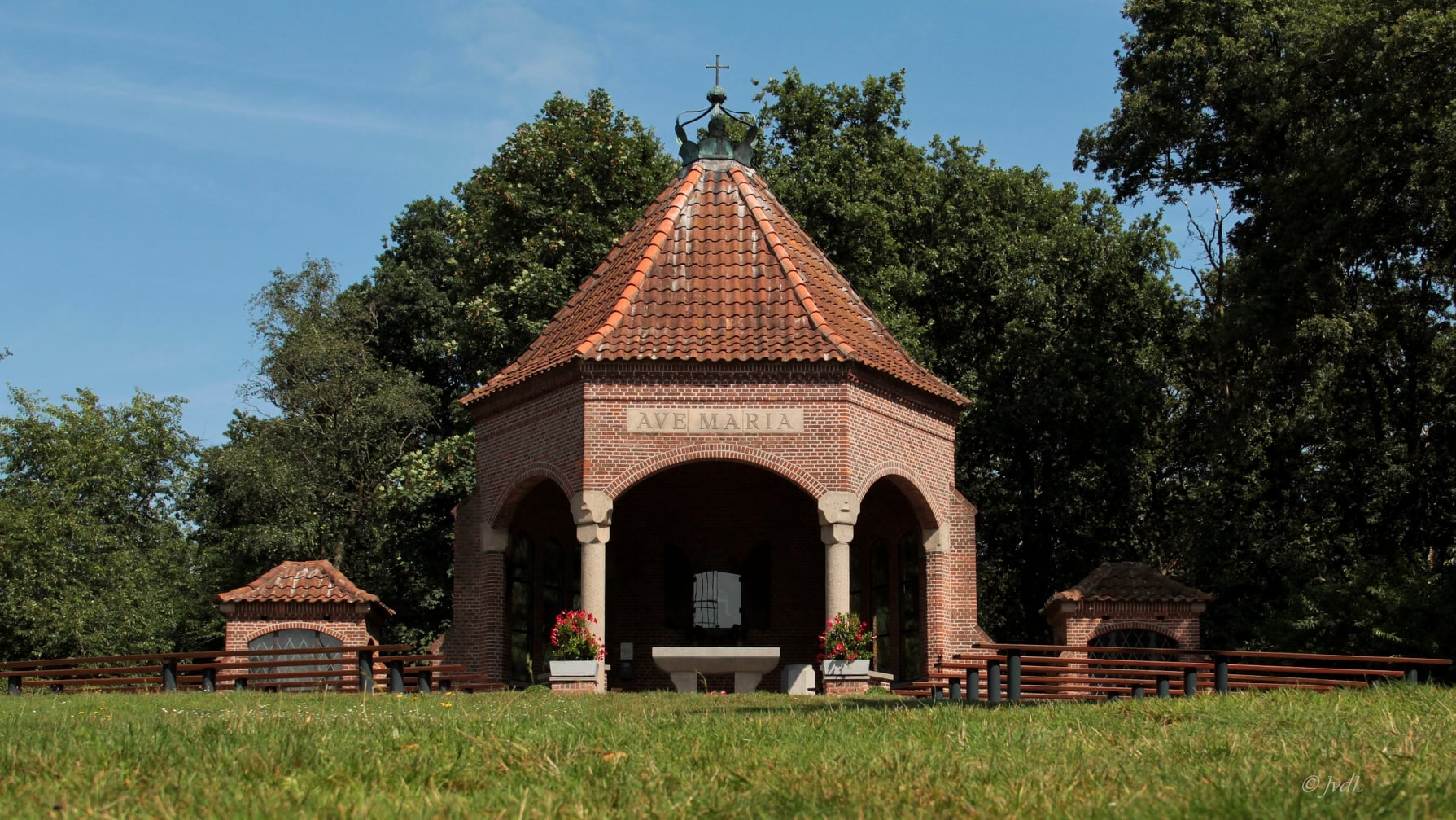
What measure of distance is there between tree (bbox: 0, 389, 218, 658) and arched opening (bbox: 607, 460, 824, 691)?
18.6m

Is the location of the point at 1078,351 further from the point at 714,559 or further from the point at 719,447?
the point at 719,447

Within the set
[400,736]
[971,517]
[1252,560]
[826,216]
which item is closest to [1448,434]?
[1252,560]

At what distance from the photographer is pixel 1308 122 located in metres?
26.7

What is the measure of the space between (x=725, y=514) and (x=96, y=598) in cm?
2135

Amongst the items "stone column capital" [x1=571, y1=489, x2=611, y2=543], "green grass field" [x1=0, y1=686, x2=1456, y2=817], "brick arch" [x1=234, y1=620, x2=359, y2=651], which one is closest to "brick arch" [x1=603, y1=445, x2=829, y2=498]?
"stone column capital" [x1=571, y1=489, x2=611, y2=543]

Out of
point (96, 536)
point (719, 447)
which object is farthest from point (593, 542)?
point (96, 536)

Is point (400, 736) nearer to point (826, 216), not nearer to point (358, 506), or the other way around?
point (826, 216)

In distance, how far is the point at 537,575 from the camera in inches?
968

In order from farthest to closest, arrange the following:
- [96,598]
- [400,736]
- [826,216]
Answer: [96,598]
[826,216]
[400,736]

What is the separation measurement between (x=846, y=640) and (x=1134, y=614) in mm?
5416

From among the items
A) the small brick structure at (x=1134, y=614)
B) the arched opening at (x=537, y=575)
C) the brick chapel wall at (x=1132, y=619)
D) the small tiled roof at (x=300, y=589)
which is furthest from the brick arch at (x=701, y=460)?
the small tiled roof at (x=300, y=589)

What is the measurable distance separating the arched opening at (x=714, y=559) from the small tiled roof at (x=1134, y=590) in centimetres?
461

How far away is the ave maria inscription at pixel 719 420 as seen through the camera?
20.8 m

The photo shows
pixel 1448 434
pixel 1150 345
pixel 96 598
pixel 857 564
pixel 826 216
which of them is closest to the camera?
pixel 857 564
